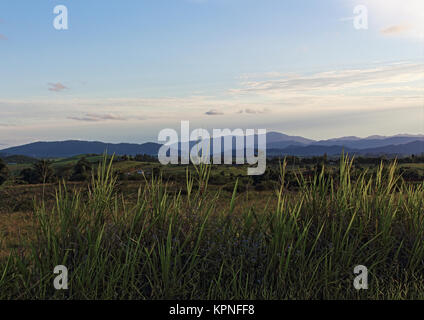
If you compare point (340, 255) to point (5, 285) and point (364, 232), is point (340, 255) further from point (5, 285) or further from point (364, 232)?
point (5, 285)

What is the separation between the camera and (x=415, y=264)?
5043mm

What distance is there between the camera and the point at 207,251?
4734 millimetres

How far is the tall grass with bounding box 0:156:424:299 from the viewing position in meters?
4.26

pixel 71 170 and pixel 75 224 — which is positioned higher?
pixel 71 170

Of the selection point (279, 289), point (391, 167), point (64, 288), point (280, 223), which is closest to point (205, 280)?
point (279, 289)

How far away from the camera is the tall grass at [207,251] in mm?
4262

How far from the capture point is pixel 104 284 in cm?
424

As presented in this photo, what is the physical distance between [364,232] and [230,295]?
2436 mm

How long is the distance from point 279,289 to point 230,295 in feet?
1.98

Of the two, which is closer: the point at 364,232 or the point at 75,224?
the point at 75,224
